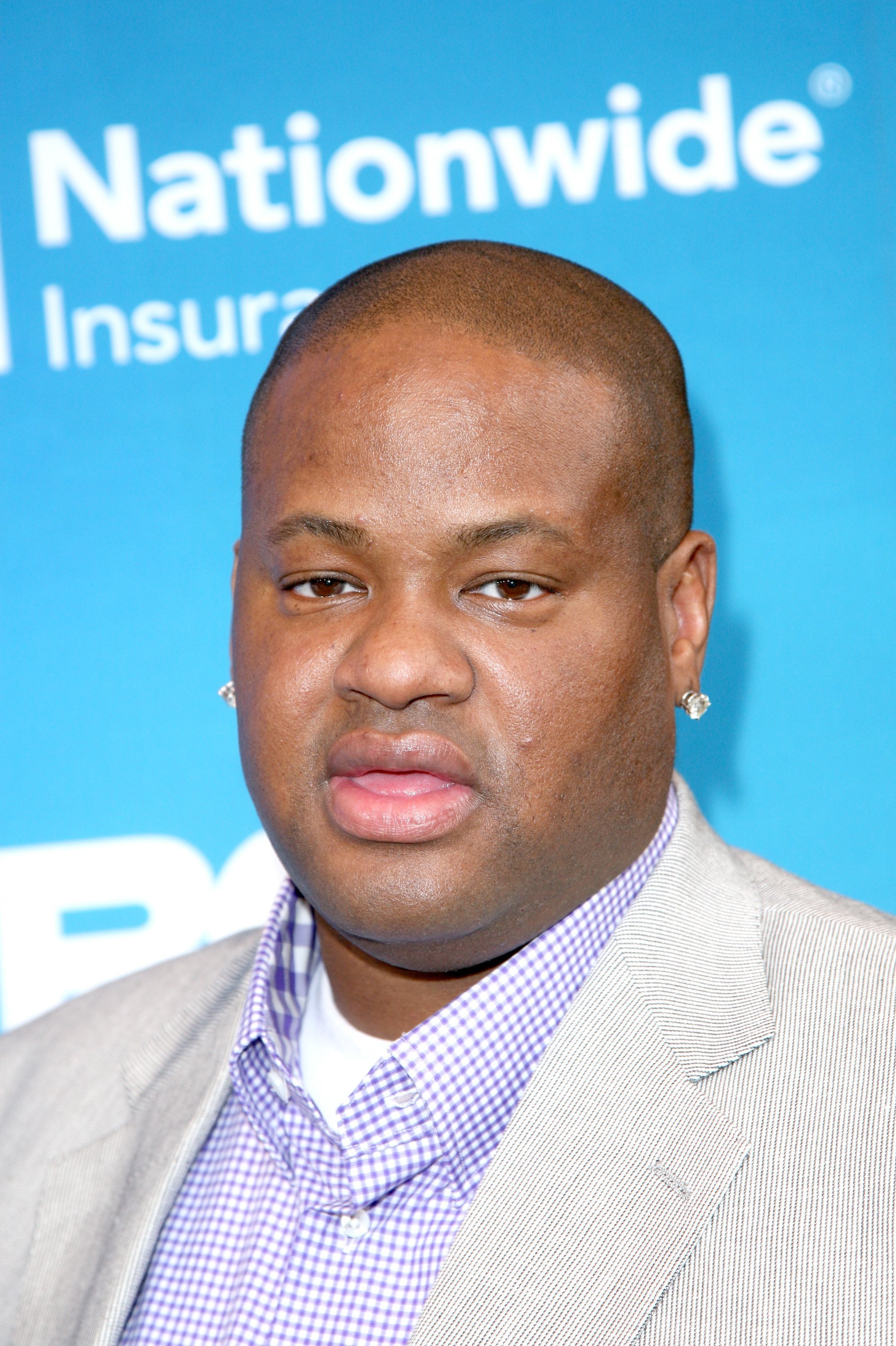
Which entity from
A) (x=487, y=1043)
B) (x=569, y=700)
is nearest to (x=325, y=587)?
(x=569, y=700)

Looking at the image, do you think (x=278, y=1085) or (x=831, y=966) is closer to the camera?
(x=831, y=966)

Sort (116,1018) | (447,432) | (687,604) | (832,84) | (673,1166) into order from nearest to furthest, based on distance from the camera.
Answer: (673,1166)
(447,432)
(687,604)
(116,1018)
(832,84)

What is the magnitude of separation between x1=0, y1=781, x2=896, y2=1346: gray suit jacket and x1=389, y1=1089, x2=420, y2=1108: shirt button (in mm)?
162

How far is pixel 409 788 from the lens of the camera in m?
1.41

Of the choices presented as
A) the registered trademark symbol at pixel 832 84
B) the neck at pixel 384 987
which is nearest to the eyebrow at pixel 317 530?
the neck at pixel 384 987

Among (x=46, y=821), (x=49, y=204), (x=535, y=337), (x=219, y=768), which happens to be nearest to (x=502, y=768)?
(x=535, y=337)

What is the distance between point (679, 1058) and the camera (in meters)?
1.40

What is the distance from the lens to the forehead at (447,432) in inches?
56.1

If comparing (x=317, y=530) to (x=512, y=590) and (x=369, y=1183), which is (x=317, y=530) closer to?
(x=512, y=590)

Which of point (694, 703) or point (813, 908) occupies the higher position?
point (694, 703)

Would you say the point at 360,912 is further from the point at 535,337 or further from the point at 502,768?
the point at 535,337

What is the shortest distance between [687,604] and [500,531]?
0.34m

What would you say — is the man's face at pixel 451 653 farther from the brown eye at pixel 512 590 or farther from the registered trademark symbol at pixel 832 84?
the registered trademark symbol at pixel 832 84

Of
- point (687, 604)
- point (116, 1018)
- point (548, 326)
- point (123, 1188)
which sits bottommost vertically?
point (123, 1188)
